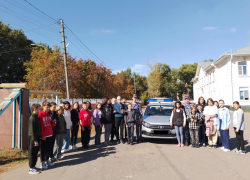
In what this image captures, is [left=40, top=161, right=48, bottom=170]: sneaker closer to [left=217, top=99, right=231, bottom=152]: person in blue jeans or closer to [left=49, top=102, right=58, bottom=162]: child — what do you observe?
[left=49, top=102, right=58, bottom=162]: child

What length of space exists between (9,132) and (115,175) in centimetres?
425

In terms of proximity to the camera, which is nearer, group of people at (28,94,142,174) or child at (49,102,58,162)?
group of people at (28,94,142,174)

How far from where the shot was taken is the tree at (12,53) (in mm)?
35750

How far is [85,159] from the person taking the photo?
20.4 feet

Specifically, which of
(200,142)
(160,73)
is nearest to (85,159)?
(200,142)

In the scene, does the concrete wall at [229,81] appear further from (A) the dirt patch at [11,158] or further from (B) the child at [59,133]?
(A) the dirt patch at [11,158]

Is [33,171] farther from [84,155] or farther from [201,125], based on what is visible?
[201,125]

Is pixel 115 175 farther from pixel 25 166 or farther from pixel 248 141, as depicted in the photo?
pixel 248 141

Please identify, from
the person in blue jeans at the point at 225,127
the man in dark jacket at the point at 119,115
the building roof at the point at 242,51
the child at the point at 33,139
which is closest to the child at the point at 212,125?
the person in blue jeans at the point at 225,127

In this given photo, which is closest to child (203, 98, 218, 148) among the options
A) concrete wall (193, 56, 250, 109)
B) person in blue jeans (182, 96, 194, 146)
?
person in blue jeans (182, 96, 194, 146)

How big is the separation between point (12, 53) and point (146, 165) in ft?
125

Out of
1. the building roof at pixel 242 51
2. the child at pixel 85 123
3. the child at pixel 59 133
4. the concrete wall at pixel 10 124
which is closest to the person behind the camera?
the child at pixel 59 133

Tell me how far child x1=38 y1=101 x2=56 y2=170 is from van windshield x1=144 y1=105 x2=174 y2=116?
4.74 m

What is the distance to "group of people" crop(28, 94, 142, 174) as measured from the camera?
5.23 m
